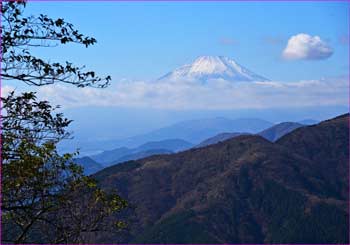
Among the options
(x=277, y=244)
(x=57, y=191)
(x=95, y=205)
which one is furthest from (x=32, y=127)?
(x=277, y=244)

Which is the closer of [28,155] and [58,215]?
[28,155]

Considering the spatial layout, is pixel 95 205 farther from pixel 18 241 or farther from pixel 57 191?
pixel 18 241

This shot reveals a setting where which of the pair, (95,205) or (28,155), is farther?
(95,205)

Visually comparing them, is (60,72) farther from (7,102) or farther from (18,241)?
(18,241)

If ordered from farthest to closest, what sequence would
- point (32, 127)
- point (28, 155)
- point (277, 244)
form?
point (277, 244) → point (32, 127) → point (28, 155)

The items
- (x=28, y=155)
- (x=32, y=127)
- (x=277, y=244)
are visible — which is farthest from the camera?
(x=277, y=244)

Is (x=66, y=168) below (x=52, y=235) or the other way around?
the other way around

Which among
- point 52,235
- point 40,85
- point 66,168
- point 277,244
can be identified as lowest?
point 277,244

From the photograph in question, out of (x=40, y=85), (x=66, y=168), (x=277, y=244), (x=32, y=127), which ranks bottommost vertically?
(x=277, y=244)

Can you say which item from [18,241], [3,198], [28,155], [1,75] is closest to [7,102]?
[1,75]

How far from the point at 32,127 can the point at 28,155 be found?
1.55m

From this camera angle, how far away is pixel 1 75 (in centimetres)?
1614

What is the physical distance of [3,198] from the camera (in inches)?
645

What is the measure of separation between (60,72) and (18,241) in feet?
18.4
